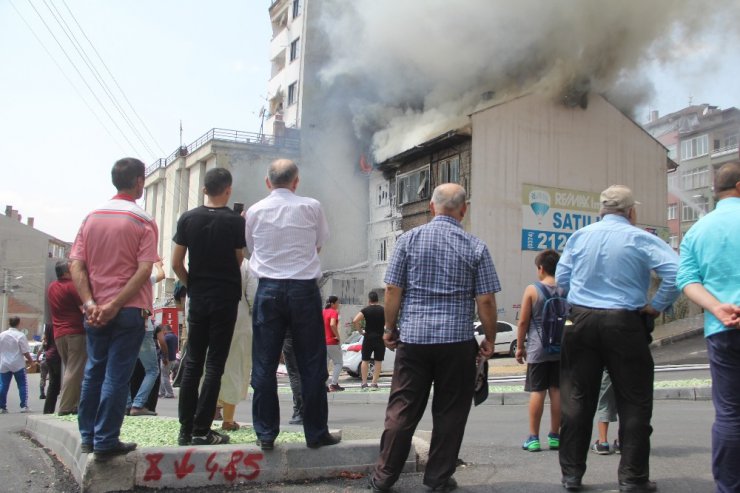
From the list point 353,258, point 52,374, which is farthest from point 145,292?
point 353,258

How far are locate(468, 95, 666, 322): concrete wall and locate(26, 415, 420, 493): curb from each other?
24317 millimetres

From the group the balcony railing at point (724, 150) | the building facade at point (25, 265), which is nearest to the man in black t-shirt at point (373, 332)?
the balcony railing at point (724, 150)

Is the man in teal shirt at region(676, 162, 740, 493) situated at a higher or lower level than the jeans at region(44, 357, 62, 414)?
higher

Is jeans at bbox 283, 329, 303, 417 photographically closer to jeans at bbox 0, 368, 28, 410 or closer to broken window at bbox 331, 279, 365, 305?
jeans at bbox 0, 368, 28, 410

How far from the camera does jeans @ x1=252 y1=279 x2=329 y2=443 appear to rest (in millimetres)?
4035

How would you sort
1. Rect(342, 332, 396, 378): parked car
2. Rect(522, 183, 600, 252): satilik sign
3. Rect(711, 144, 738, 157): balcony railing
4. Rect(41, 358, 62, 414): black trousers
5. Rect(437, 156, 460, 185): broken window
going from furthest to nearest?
1. Rect(711, 144, 738, 157): balcony railing
2. Rect(522, 183, 600, 252): satilik sign
3. Rect(437, 156, 460, 185): broken window
4. Rect(342, 332, 396, 378): parked car
5. Rect(41, 358, 62, 414): black trousers

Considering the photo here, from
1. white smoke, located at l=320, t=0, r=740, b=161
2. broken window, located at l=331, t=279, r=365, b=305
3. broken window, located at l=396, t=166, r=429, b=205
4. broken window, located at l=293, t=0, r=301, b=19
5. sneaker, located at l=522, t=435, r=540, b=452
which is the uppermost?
broken window, located at l=293, t=0, r=301, b=19

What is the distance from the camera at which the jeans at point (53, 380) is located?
8.12m

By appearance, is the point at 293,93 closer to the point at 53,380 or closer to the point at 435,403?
the point at 53,380

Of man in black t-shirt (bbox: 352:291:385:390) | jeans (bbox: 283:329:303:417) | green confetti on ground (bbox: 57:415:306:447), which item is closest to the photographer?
green confetti on ground (bbox: 57:415:306:447)

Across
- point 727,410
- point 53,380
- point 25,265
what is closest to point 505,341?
point 53,380

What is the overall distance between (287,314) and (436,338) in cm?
93

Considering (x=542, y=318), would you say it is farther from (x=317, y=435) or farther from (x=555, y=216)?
(x=555, y=216)

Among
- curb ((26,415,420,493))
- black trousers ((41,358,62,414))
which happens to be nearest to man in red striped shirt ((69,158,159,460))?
curb ((26,415,420,493))
